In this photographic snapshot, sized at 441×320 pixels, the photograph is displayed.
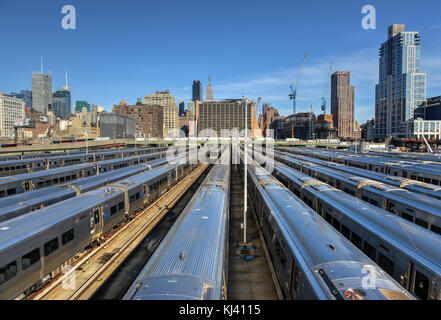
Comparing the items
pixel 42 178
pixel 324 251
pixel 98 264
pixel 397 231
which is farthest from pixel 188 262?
pixel 42 178

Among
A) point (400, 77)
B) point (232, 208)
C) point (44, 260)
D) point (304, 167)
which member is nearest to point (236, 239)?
point (232, 208)

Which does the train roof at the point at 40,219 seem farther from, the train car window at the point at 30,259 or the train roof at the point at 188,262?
the train roof at the point at 188,262

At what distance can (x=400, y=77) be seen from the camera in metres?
190

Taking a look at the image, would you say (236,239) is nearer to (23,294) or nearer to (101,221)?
(101,221)

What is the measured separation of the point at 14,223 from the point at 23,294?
3410 mm

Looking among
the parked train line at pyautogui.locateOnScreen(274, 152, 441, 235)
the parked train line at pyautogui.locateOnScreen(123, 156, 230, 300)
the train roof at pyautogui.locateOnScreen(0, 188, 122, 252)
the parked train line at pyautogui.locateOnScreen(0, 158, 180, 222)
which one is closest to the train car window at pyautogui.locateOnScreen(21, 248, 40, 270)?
the train roof at pyautogui.locateOnScreen(0, 188, 122, 252)

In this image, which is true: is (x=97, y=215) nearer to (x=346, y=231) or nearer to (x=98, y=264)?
(x=98, y=264)

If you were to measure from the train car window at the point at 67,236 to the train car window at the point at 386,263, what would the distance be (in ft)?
51.5

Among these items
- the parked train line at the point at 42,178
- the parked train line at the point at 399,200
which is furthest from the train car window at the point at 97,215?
the parked train line at the point at 399,200

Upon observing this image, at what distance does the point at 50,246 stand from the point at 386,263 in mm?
15730

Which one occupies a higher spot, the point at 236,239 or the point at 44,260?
the point at 44,260

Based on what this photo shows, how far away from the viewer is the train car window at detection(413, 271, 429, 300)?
27.4ft

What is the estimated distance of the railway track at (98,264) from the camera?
12.5 m
